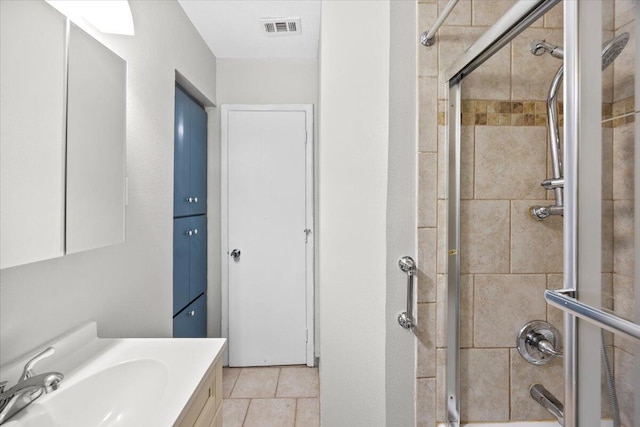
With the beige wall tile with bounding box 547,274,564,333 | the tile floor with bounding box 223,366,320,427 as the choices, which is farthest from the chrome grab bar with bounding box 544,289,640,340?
the tile floor with bounding box 223,366,320,427

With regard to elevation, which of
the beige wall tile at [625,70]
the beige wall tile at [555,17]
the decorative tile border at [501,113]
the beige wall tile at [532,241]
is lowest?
the beige wall tile at [532,241]

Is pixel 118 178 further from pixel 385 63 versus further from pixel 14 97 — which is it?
pixel 385 63

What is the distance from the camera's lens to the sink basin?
2.60ft

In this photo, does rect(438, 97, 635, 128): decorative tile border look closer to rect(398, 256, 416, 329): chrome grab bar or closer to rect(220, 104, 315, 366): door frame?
rect(398, 256, 416, 329): chrome grab bar

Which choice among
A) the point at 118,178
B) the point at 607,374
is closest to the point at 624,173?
A: the point at 607,374

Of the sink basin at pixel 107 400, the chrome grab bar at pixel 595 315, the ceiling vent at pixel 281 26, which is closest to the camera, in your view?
the chrome grab bar at pixel 595 315

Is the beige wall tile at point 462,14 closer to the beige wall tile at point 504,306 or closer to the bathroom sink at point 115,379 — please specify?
the beige wall tile at point 504,306

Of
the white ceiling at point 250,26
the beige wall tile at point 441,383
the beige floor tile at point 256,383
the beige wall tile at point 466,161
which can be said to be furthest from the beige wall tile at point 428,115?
the beige floor tile at point 256,383

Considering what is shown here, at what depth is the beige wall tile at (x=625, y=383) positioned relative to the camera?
0.56 metres

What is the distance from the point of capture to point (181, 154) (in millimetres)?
2051

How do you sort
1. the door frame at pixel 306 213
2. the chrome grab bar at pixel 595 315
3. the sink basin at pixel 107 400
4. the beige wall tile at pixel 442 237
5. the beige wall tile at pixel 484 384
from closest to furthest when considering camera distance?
the chrome grab bar at pixel 595 315
the sink basin at pixel 107 400
the beige wall tile at pixel 484 384
the beige wall tile at pixel 442 237
the door frame at pixel 306 213

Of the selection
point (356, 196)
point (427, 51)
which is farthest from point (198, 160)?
point (427, 51)

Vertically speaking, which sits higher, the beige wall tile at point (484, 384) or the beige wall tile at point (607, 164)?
Answer: the beige wall tile at point (607, 164)

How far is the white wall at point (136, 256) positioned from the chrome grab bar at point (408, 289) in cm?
118
